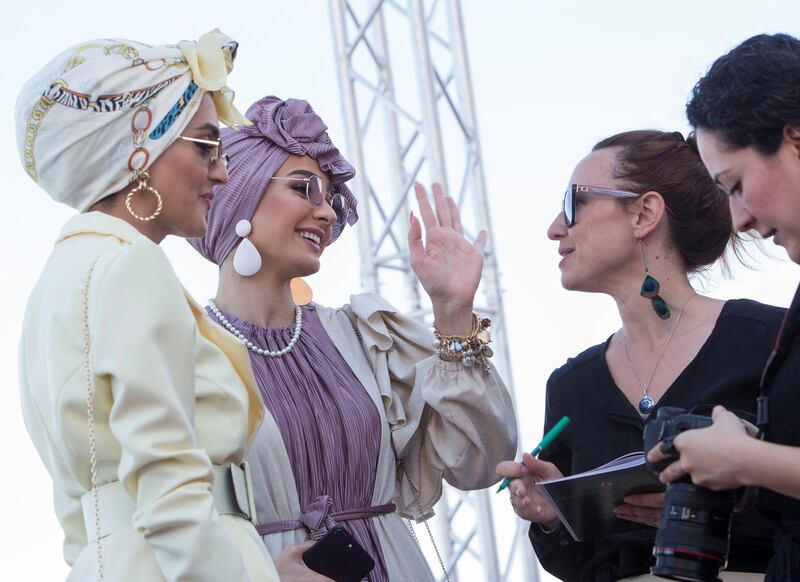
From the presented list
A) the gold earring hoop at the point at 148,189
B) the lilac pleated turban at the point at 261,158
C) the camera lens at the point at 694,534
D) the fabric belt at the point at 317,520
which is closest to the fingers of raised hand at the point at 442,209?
the lilac pleated turban at the point at 261,158

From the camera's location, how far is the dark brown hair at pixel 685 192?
3.57 meters

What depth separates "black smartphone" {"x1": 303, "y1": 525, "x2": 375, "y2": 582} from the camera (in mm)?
2932

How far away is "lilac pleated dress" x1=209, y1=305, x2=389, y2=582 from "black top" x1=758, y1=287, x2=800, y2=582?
3.68ft

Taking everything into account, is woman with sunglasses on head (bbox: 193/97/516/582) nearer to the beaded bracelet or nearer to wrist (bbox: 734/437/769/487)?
the beaded bracelet

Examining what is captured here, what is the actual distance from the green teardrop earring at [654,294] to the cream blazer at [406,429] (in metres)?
0.48

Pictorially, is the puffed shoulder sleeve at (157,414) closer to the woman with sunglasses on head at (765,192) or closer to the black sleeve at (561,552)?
the woman with sunglasses on head at (765,192)

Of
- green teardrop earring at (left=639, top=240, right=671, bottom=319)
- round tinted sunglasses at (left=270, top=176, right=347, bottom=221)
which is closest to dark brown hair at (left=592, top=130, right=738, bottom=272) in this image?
green teardrop earring at (left=639, top=240, right=671, bottom=319)

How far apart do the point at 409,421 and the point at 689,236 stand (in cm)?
98

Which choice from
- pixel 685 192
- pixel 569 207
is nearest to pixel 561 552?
pixel 569 207

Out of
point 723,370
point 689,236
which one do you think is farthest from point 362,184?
point 723,370

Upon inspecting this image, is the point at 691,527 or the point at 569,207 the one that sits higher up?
the point at 569,207

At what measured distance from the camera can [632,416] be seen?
3.32 meters

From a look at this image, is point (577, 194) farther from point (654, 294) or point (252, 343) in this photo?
point (252, 343)

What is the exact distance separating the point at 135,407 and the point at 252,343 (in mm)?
1145
